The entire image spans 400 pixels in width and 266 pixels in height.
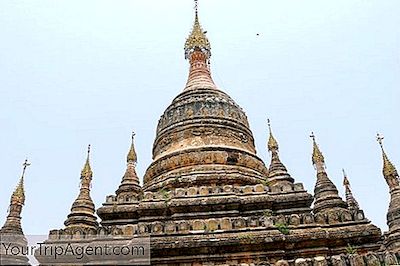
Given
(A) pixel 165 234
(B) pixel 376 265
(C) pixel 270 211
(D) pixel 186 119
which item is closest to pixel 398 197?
(C) pixel 270 211

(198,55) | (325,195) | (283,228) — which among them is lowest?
(283,228)

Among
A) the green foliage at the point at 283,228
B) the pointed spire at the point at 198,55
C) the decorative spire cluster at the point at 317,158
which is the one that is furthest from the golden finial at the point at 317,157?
the pointed spire at the point at 198,55

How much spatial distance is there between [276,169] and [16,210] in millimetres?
8543

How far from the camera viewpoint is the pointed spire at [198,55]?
73.1 ft

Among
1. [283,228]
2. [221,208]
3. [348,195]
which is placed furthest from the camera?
[348,195]

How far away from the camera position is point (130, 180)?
54.4ft

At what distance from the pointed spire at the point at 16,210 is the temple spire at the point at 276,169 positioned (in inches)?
319

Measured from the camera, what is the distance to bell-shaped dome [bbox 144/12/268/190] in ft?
53.9

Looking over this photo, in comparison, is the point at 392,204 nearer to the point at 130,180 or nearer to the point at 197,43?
the point at 130,180

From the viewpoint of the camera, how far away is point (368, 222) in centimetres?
1236

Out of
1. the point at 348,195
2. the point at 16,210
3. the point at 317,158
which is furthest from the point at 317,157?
the point at 16,210

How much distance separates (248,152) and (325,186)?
463 centimetres

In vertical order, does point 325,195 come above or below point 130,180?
below

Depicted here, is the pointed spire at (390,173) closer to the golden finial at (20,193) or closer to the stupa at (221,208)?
the stupa at (221,208)
